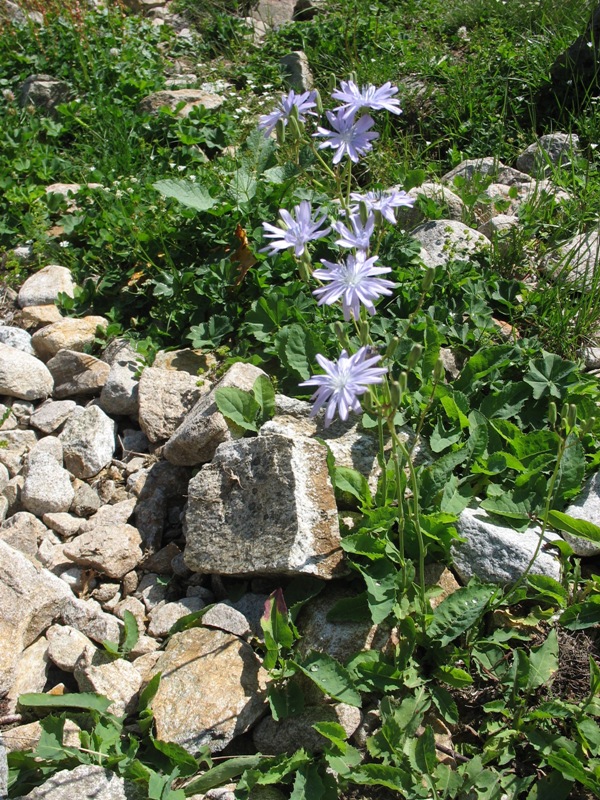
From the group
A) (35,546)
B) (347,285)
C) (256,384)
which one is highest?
(347,285)

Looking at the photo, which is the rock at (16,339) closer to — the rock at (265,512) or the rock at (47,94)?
the rock at (265,512)

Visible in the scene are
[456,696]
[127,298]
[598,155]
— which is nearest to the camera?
[456,696]

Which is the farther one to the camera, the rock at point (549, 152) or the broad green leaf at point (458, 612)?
the rock at point (549, 152)

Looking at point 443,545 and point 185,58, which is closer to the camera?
point 443,545

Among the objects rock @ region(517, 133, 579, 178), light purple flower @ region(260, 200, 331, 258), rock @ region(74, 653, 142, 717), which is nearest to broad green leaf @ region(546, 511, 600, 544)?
light purple flower @ region(260, 200, 331, 258)

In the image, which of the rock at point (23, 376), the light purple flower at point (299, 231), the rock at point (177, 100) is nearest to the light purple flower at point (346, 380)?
the light purple flower at point (299, 231)

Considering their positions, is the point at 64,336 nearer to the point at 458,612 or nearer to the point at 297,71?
the point at 458,612

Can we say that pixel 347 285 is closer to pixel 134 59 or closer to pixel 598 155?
pixel 598 155

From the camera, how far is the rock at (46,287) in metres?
4.48

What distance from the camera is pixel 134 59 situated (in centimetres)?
681

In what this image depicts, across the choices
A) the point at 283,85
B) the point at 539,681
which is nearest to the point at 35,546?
the point at 539,681

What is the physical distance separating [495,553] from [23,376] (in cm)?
247

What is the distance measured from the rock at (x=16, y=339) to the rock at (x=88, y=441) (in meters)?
0.73

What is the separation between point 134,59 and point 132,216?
9.71ft
